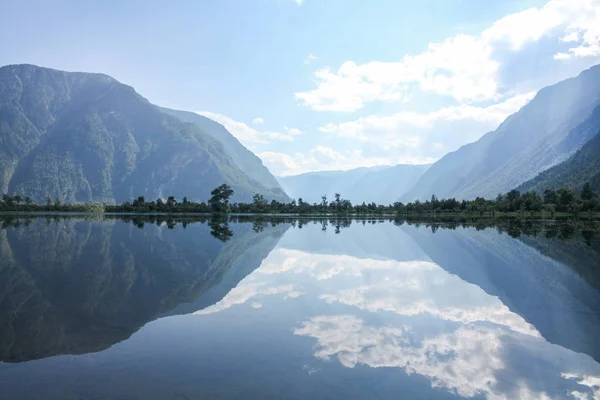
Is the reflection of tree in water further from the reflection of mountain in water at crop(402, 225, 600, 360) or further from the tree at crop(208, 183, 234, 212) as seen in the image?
the tree at crop(208, 183, 234, 212)

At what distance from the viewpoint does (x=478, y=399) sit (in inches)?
334

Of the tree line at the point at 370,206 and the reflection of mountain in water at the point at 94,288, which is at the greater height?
the tree line at the point at 370,206

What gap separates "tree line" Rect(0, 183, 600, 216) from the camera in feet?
415

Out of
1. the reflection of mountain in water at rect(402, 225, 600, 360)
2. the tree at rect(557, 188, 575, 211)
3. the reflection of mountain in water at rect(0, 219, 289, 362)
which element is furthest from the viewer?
the tree at rect(557, 188, 575, 211)

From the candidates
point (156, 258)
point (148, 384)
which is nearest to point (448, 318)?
point (148, 384)

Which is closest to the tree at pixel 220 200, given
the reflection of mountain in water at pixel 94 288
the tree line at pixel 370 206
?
the tree line at pixel 370 206

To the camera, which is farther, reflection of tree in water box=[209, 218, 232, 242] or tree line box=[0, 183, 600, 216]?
tree line box=[0, 183, 600, 216]

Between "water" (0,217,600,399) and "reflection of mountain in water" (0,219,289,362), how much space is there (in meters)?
0.08

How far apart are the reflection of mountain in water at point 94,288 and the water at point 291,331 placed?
0.26 ft

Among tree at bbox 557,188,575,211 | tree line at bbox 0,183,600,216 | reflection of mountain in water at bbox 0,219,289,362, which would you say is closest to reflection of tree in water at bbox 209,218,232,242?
reflection of mountain in water at bbox 0,219,289,362

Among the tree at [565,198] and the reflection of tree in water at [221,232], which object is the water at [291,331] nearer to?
the reflection of tree in water at [221,232]

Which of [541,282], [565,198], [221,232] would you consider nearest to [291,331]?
[541,282]

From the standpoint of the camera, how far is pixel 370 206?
7032 inches

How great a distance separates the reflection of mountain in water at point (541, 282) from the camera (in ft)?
44.6
